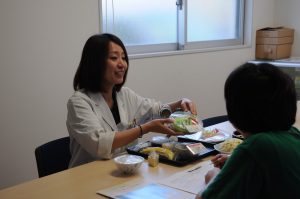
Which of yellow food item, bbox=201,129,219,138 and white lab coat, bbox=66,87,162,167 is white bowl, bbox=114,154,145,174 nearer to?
white lab coat, bbox=66,87,162,167

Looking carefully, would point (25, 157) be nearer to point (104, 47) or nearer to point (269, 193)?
point (104, 47)

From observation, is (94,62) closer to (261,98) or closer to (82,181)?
(82,181)

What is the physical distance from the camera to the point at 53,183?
→ 4.66ft

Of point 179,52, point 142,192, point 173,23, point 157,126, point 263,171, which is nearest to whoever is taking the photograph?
point 263,171

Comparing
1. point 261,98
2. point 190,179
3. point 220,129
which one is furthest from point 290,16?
point 261,98

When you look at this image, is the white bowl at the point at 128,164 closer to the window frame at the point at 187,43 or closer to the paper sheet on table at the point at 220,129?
the paper sheet on table at the point at 220,129

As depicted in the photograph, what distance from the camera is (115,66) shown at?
1.91 meters

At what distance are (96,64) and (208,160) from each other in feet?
2.22

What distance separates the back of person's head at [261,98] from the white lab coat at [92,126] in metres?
0.82

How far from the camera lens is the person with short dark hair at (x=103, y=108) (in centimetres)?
170

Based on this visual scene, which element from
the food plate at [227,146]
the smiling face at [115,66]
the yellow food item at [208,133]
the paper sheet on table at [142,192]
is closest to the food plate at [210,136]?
the yellow food item at [208,133]

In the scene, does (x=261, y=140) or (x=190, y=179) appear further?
(x=190, y=179)

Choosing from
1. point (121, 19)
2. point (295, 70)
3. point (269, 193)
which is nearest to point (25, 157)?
point (121, 19)

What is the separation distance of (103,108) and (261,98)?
1.07 meters
